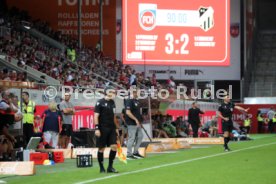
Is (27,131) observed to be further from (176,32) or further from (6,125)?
(176,32)

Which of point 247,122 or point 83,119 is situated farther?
point 247,122

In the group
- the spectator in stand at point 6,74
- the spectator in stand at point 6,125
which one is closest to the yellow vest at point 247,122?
the spectator in stand at point 6,74

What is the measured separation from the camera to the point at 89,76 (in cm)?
4228

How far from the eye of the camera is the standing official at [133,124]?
21.9 metres

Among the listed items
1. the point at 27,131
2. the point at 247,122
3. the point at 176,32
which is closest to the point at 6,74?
the point at 27,131

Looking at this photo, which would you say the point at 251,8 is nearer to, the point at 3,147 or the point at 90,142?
the point at 90,142

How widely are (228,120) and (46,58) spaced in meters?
17.5

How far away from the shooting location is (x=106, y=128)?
1691 cm

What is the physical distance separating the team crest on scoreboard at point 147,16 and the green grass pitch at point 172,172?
1519 cm

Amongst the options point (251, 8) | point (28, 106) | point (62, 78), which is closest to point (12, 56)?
point (62, 78)

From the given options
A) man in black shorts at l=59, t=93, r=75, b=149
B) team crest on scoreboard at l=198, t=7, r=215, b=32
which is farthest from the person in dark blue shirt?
team crest on scoreboard at l=198, t=7, r=215, b=32

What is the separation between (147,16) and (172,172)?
66.0 feet

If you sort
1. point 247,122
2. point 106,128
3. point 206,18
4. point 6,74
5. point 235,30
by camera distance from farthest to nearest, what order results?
point 235,30, point 247,122, point 206,18, point 6,74, point 106,128

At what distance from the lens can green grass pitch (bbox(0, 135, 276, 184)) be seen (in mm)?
14633
